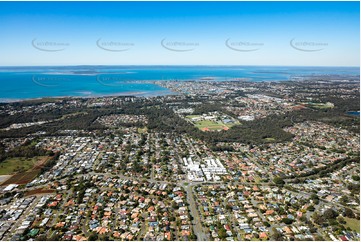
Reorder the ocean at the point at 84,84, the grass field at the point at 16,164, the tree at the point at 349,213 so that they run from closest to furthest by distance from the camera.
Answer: the tree at the point at 349,213 → the grass field at the point at 16,164 → the ocean at the point at 84,84

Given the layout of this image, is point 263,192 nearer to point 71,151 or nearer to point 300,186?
point 300,186

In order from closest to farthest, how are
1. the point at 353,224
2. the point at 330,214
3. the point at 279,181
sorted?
the point at 353,224, the point at 330,214, the point at 279,181

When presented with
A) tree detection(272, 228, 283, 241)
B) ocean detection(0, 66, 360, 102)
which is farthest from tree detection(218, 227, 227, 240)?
ocean detection(0, 66, 360, 102)

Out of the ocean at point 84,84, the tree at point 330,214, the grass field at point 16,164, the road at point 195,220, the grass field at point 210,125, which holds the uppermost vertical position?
the ocean at point 84,84

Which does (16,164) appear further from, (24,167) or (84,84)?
(84,84)

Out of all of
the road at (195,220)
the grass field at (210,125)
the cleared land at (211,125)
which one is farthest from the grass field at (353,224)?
the grass field at (210,125)

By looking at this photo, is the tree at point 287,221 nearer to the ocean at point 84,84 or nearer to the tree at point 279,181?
the tree at point 279,181

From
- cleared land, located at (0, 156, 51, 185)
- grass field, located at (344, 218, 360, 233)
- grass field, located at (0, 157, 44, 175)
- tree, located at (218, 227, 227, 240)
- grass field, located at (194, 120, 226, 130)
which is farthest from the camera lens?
grass field, located at (194, 120, 226, 130)

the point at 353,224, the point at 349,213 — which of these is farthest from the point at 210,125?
the point at 353,224

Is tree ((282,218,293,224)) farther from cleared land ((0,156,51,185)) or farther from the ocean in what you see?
the ocean
